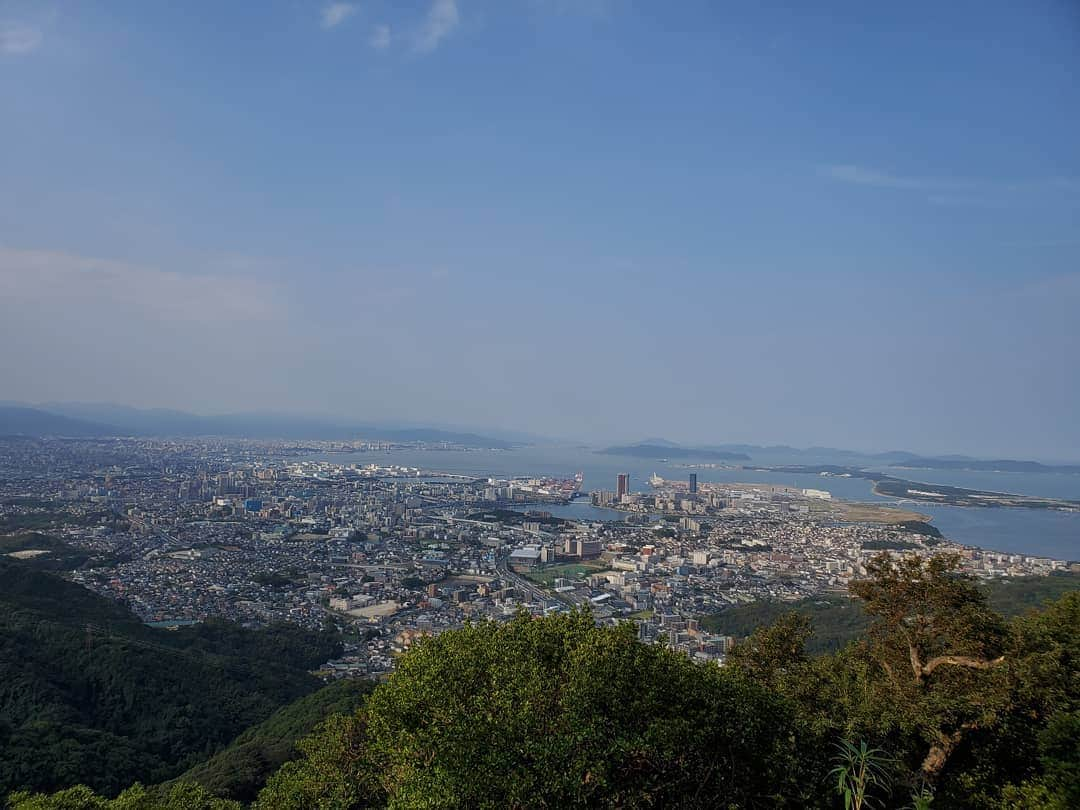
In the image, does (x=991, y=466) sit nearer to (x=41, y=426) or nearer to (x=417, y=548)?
(x=417, y=548)

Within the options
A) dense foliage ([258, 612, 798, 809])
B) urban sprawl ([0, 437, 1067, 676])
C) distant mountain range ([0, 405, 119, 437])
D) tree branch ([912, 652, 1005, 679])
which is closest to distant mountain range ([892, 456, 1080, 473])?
urban sprawl ([0, 437, 1067, 676])

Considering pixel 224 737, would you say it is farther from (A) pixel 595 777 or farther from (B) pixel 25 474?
(B) pixel 25 474

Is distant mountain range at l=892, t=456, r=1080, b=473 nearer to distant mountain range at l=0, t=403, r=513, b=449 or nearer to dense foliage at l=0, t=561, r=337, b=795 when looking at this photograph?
distant mountain range at l=0, t=403, r=513, b=449

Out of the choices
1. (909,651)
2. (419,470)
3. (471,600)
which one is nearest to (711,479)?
(419,470)

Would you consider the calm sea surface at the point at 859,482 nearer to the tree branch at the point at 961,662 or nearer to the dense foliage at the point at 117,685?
the dense foliage at the point at 117,685

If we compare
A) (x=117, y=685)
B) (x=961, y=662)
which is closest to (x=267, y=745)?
(x=117, y=685)

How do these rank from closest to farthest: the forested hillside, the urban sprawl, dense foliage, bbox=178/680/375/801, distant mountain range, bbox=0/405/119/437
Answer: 1. dense foliage, bbox=178/680/375/801
2. the forested hillside
3. the urban sprawl
4. distant mountain range, bbox=0/405/119/437
